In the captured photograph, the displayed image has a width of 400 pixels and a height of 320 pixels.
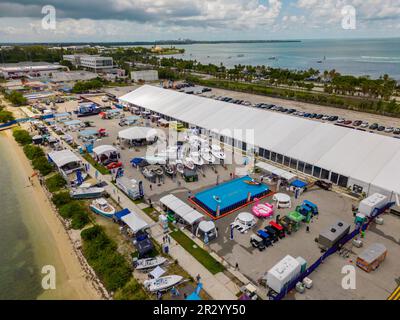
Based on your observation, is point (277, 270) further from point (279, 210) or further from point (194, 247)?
point (279, 210)

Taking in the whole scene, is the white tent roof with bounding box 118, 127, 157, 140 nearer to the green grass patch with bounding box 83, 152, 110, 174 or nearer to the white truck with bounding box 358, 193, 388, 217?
the green grass patch with bounding box 83, 152, 110, 174

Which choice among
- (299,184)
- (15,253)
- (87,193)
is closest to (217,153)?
(299,184)

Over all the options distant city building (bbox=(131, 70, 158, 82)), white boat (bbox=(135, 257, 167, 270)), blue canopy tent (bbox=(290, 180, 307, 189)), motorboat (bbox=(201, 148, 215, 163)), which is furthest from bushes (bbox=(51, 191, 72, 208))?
distant city building (bbox=(131, 70, 158, 82))
